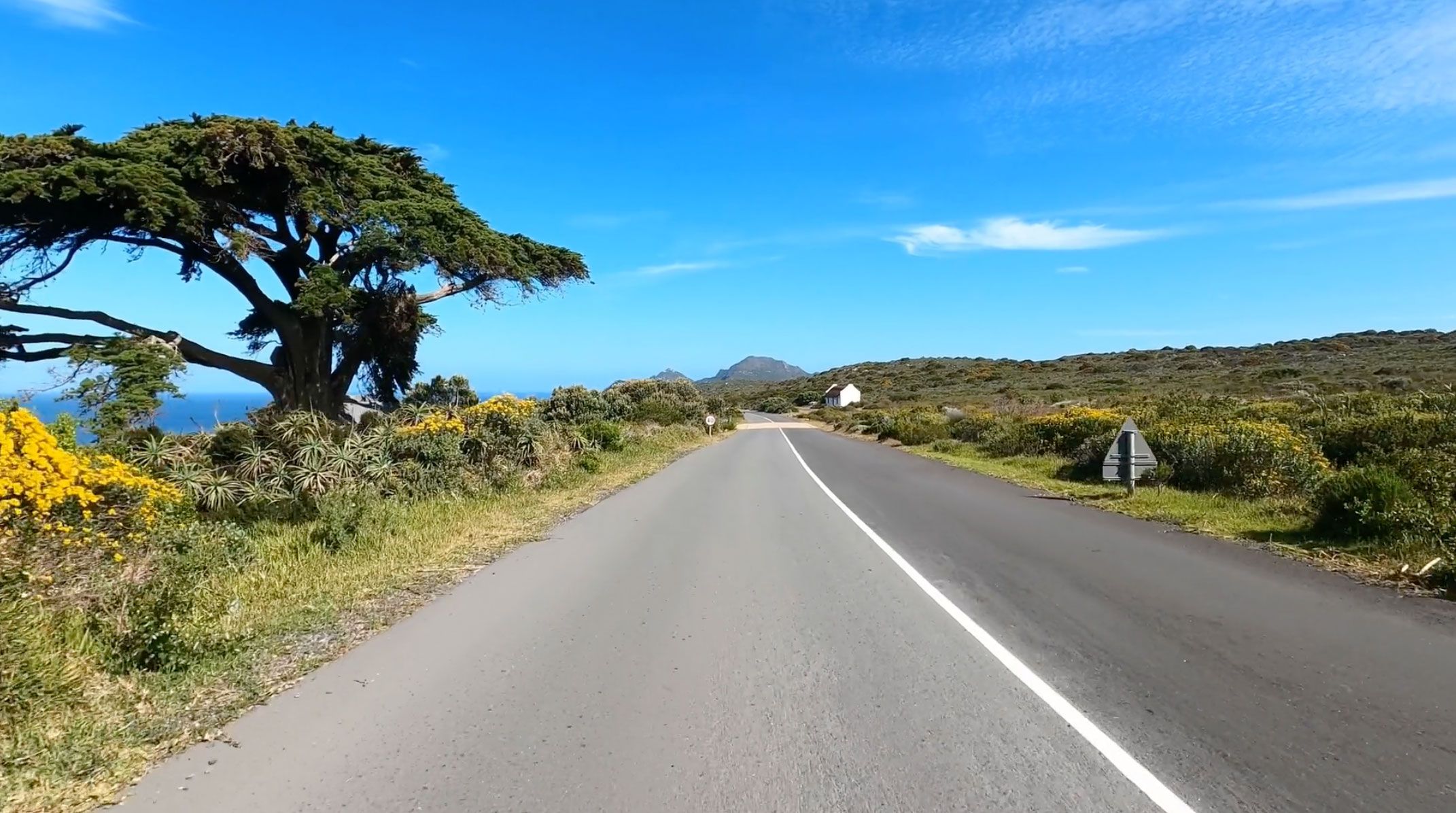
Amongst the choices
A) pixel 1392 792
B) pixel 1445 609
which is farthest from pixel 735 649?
pixel 1445 609

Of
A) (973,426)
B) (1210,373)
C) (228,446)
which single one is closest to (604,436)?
(228,446)

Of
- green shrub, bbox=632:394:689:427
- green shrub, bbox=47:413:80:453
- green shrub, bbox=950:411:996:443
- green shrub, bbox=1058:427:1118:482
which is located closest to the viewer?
green shrub, bbox=47:413:80:453

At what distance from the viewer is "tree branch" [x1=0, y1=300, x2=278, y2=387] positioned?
27.7 m

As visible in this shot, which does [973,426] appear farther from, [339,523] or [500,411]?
[339,523]

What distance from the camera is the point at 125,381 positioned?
24750 millimetres

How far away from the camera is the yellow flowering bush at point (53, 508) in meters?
5.69

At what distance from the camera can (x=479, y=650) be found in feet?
18.5

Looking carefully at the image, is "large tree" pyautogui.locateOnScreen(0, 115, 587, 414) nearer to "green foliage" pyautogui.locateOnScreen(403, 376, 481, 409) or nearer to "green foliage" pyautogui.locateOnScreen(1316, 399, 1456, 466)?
"green foliage" pyautogui.locateOnScreen(403, 376, 481, 409)

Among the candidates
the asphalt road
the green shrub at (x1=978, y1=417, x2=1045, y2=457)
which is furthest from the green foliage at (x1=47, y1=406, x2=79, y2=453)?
the green shrub at (x1=978, y1=417, x2=1045, y2=457)

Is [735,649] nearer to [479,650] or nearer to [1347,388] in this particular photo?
[479,650]

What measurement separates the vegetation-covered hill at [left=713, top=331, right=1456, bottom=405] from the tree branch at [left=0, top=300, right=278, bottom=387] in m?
37.2

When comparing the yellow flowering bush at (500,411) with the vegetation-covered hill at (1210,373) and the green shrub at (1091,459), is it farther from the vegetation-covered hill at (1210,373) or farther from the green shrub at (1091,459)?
the vegetation-covered hill at (1210,373)

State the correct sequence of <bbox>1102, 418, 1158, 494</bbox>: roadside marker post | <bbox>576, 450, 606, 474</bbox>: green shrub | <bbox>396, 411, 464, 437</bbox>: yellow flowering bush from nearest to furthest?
<bbox>1102, 418, 1158, 494</bbox>: roadside marker post → <bbox>396, 411, 464, 437</bbox>: yellow flowering bush → <bbox>576, 450, 606, 474</bbox>: green shrub

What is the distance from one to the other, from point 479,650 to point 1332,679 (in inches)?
211
